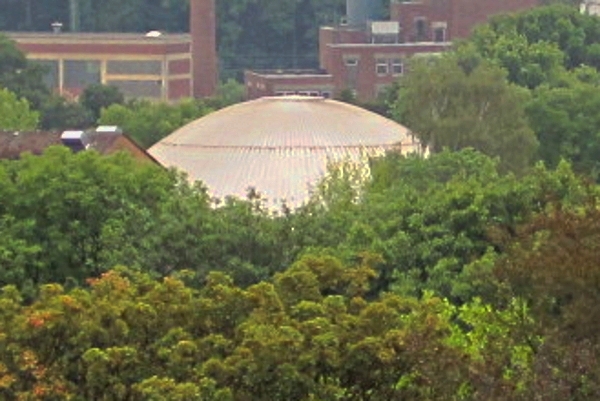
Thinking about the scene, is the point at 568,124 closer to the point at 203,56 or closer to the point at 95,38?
the point at 203,56

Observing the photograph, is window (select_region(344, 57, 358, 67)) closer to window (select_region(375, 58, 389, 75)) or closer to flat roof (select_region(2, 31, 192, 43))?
window (select_region(375, 58, 389, 75))

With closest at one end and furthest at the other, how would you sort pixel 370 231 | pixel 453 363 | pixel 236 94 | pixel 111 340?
pixel 453 363 < pixel 111 340 < pixel 370 231 < pixel 236 94

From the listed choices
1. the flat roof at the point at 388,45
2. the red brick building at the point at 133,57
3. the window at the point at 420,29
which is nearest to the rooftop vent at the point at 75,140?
the flat roof at the point at 388,45

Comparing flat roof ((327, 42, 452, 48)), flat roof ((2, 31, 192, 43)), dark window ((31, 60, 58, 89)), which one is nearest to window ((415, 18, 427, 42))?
flat roof ((327, 42, 452, 48))

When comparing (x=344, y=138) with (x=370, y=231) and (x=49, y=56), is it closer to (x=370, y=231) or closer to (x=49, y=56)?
(x=370, y=231)

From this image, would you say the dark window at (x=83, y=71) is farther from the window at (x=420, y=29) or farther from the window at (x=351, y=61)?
the window at (x=420, y=29)

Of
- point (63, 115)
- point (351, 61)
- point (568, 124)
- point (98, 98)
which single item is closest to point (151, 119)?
point (63, 115)

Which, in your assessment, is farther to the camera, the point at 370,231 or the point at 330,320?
the point at 370,231

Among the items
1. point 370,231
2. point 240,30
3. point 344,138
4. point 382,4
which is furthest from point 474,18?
point 370,231
